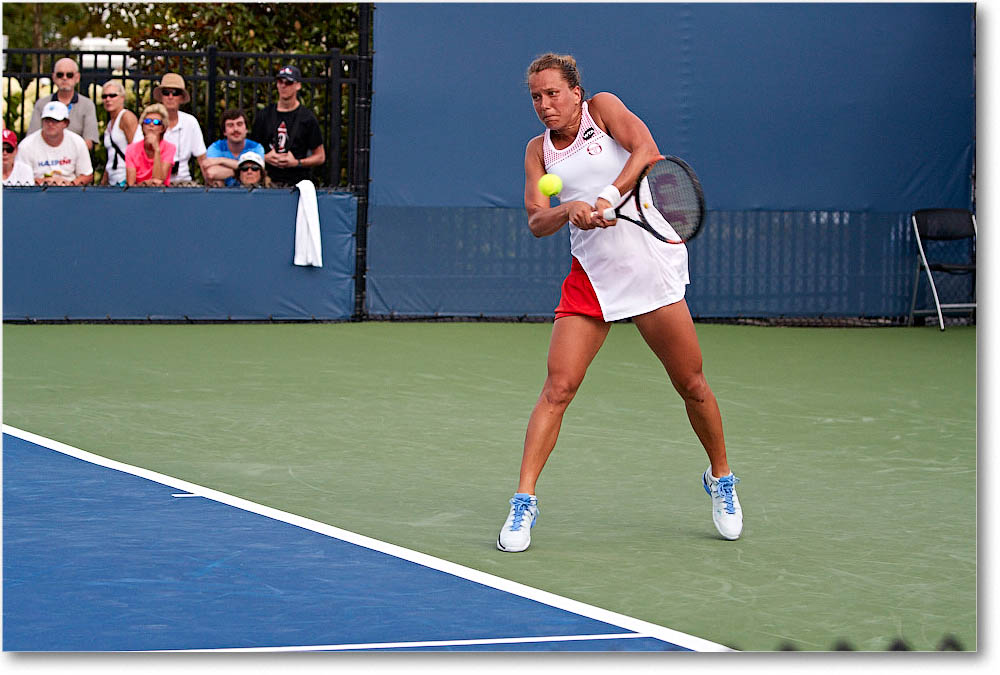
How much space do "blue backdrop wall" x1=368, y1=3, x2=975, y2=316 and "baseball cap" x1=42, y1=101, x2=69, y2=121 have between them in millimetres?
2597

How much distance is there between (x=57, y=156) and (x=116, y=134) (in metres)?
0.52

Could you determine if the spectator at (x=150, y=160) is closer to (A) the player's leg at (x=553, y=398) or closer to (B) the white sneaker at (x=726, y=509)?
(A) the player's leg at (x=553, y=398)

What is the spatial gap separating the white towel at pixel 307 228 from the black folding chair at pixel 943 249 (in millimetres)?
5226

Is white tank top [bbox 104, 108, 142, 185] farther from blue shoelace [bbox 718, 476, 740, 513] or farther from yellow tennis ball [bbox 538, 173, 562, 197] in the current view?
blue shoelace [bbox 718, 476, 740, 513]

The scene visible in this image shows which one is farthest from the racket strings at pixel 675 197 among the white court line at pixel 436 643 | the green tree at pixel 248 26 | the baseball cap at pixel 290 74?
the green tree at pixel 248 26

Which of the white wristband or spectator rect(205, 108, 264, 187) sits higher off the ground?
the white wristband

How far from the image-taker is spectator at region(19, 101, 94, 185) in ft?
40.4

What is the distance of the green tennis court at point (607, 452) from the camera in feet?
14.6

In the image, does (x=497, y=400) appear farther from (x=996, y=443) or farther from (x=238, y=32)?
(x=238, y=32)

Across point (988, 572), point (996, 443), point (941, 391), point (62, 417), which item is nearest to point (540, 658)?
point (988, 572)

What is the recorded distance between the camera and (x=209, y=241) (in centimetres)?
1244

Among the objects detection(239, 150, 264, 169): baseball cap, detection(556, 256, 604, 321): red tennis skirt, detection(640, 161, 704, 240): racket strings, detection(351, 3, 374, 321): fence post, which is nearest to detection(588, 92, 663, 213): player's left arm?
detection(640, 161, 704, 240): racket strings

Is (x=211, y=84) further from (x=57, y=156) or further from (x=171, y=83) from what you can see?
(x=57, y=156)

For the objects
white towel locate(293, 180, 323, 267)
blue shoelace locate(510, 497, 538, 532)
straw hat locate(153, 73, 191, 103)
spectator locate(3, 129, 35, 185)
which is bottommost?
blue shoelace locate(510, 497, 538, 532)
